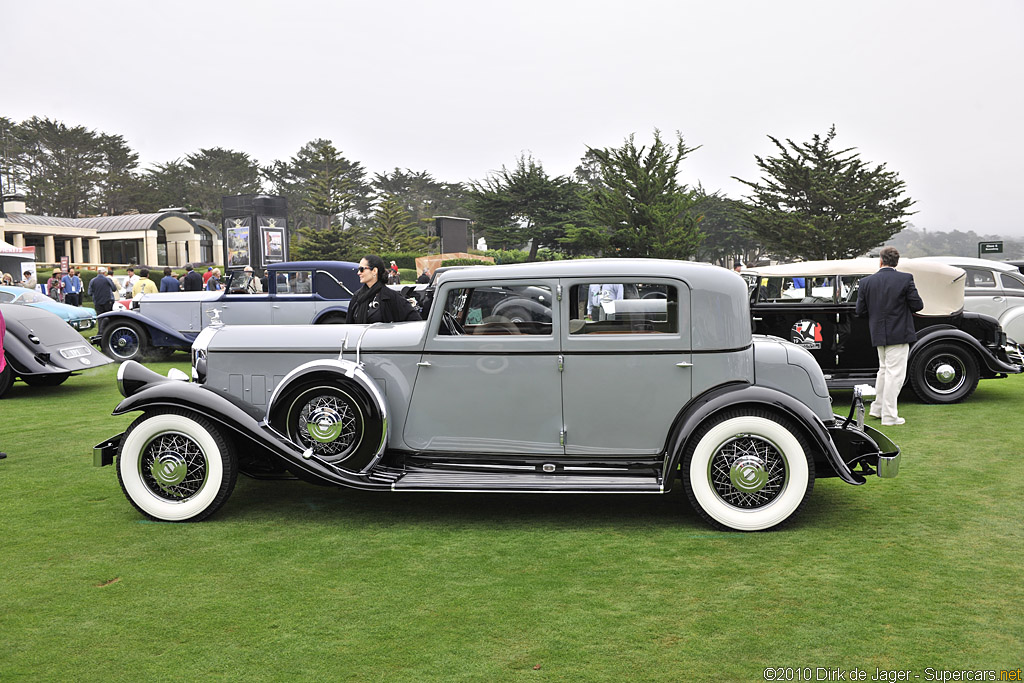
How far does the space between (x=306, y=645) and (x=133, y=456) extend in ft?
7.71

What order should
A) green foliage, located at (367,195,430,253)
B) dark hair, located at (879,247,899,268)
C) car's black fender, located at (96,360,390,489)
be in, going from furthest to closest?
green foliage, located at (367,195,430,253)
dark hair, located at (879,247,899,268)
car's black fender, located at (96,360,390,489)

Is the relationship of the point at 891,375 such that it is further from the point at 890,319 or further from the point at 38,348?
the point at 38,348

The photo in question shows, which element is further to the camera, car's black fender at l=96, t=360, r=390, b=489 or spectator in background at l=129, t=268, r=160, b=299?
spectator in background at l=129, t=268, r=160, b=299

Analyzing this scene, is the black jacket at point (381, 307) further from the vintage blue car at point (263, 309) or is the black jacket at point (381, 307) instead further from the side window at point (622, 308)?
the vintage blue car at point (263, 309)

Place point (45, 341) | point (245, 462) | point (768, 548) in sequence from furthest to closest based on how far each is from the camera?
point (45, 341) → point (245, 462) → point (768, 548)

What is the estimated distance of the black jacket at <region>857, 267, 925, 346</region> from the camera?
24.6 feet

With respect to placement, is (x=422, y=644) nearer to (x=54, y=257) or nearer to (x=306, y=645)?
(x=306, y=645)

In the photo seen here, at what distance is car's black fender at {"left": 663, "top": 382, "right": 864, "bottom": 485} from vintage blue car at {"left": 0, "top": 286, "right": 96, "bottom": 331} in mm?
16513

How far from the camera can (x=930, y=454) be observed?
6.52 m

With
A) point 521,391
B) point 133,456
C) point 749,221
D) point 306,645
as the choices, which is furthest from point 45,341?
point 749,221

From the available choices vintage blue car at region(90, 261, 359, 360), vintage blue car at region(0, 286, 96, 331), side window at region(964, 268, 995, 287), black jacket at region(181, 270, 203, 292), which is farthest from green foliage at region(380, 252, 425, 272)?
side window at region(964, 268, 995, 287)

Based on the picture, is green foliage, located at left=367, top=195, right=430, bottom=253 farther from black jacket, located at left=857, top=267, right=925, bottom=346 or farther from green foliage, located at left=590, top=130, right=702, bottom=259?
black jacket, located at left=857, top=267, right=925, bottom=346

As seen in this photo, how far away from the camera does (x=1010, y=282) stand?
11.8 metres

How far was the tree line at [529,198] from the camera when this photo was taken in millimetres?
36719
